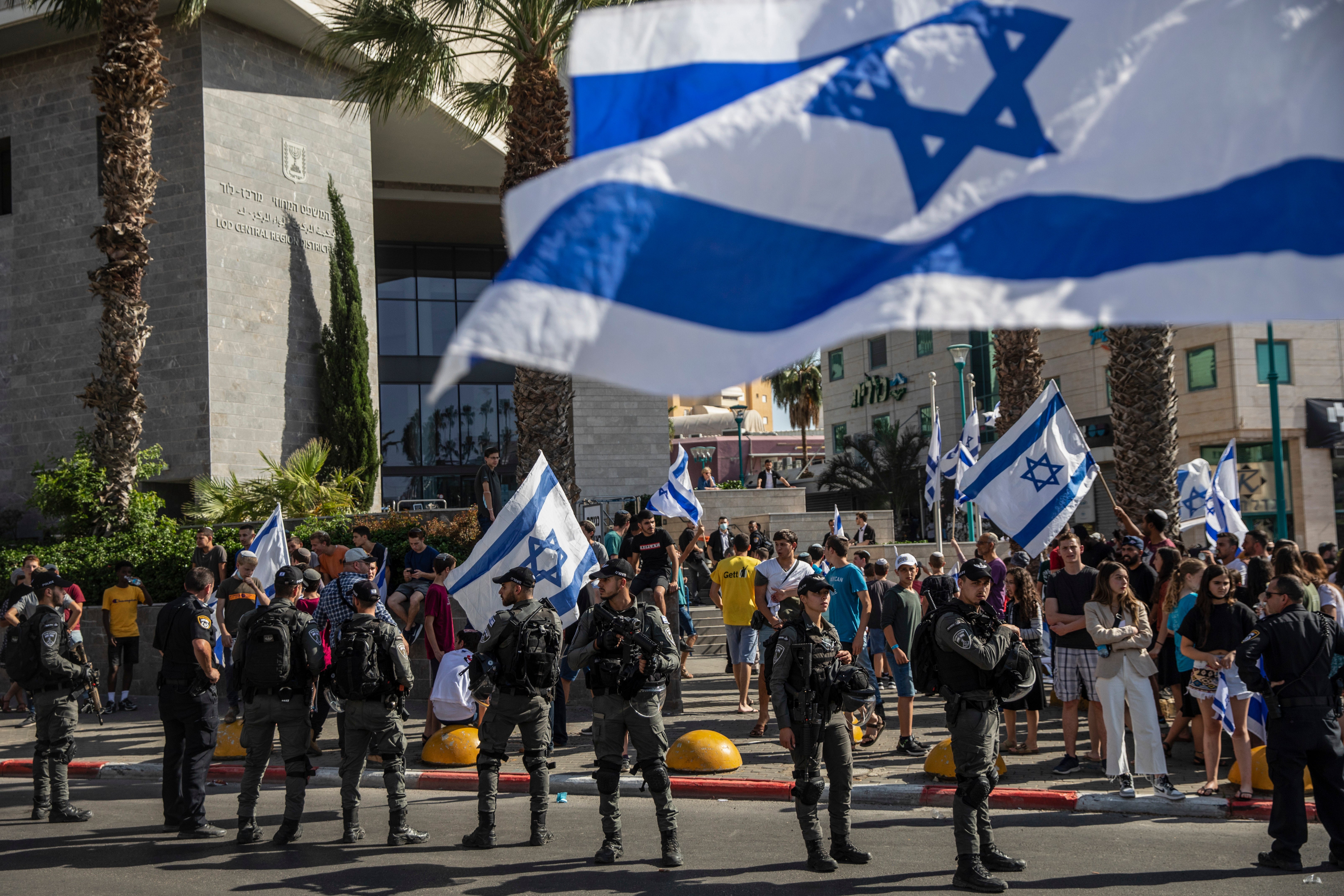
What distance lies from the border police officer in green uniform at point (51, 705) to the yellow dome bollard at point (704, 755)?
504 cm

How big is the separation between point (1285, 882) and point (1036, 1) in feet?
20.3

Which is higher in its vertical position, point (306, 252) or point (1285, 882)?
point (306, 252)

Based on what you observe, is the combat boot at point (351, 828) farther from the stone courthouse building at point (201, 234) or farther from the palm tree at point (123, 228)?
the stone courthouse building at point (201, 234)

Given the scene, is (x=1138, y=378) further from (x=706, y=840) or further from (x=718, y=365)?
(x=718, y=365)

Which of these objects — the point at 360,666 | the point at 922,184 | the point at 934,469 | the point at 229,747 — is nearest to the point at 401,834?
the point at 360,666

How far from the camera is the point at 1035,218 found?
8.54ft

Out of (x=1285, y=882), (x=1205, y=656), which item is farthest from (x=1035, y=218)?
(x=1205, y=656)

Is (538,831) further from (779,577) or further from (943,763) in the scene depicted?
(779,577)

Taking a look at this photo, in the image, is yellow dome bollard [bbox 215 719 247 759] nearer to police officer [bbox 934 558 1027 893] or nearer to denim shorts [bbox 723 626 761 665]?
denim shorts [bbox 723 626 761 665]

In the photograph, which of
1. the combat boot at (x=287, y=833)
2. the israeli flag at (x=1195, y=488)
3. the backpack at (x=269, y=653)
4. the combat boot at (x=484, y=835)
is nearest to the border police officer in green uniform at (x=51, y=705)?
the backpack at (x=269, y=653)

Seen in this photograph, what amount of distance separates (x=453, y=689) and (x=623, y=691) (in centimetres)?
375

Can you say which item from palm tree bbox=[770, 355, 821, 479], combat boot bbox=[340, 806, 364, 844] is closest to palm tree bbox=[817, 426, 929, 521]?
palm tree bbox=[770, 355, 821, 479]

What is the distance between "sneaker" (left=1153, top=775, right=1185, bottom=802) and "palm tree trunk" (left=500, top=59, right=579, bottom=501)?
31.6 ft

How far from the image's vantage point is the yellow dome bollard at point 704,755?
1068 cm
